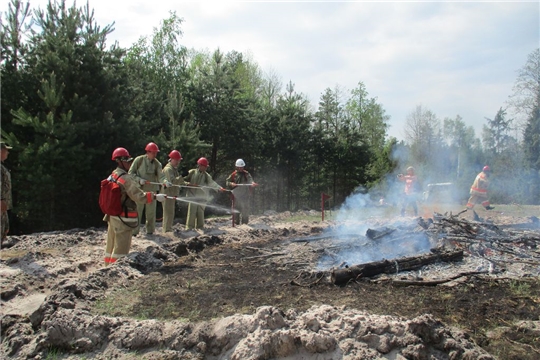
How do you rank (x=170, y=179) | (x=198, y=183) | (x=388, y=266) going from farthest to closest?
(x=198, y=183)
(x=170, y=179)
(x=388, y=266)

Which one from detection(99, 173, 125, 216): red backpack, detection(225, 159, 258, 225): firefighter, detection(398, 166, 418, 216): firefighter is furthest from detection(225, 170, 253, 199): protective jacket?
detection(99, 173, 125, 216): red backpack

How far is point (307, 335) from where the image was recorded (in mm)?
3984

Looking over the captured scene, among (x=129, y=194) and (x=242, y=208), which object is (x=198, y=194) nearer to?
(x=242, y=208)

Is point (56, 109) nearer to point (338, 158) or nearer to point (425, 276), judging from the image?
point (425, 276)

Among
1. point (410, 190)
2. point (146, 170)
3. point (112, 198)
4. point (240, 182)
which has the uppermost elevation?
point (146, 170)

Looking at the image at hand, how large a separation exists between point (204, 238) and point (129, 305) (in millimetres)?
4384

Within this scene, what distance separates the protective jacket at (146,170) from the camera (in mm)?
10422

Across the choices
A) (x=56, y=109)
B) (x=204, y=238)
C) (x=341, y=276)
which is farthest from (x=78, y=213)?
(x=341, y=276)

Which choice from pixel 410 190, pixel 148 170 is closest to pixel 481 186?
pixel 410 190

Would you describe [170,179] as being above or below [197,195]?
above

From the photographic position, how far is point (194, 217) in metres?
12.6

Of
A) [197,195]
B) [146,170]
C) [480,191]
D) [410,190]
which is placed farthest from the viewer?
[410,190]

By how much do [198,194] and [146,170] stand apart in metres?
2.49

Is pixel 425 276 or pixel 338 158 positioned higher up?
pixel 338 158
